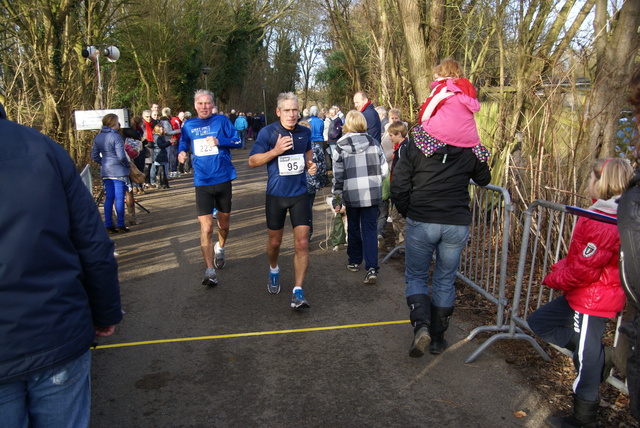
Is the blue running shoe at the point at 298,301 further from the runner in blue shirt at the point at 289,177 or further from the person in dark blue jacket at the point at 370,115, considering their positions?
the person in dark blue jacket at the point at 370,115

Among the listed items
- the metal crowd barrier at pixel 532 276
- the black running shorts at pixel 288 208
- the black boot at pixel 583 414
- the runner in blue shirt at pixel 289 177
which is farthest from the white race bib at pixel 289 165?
the black boot at pixel 583 414

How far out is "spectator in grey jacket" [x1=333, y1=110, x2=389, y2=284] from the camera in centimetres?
624

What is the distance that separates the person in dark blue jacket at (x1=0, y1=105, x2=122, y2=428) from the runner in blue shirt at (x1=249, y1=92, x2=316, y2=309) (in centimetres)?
333

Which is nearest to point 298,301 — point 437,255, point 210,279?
point 210,279

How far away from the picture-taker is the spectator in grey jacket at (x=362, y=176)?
246 inches

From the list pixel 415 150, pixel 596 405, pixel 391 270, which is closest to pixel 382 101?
pixel 391 270

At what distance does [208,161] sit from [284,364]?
9.15ft

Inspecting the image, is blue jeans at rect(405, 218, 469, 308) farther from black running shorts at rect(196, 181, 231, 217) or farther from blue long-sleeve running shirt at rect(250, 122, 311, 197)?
black running shorts at rect(196, 181, 231, 217)

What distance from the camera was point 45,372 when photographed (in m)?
2.05

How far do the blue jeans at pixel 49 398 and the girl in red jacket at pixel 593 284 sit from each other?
106 inches

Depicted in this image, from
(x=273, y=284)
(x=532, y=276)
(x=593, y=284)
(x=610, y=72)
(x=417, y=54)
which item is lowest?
(x=273, y=284)

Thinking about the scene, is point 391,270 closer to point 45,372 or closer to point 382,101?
point 45,372

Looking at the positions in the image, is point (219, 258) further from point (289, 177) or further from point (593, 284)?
point (593, 284)

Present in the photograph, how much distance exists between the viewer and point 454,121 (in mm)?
4051
